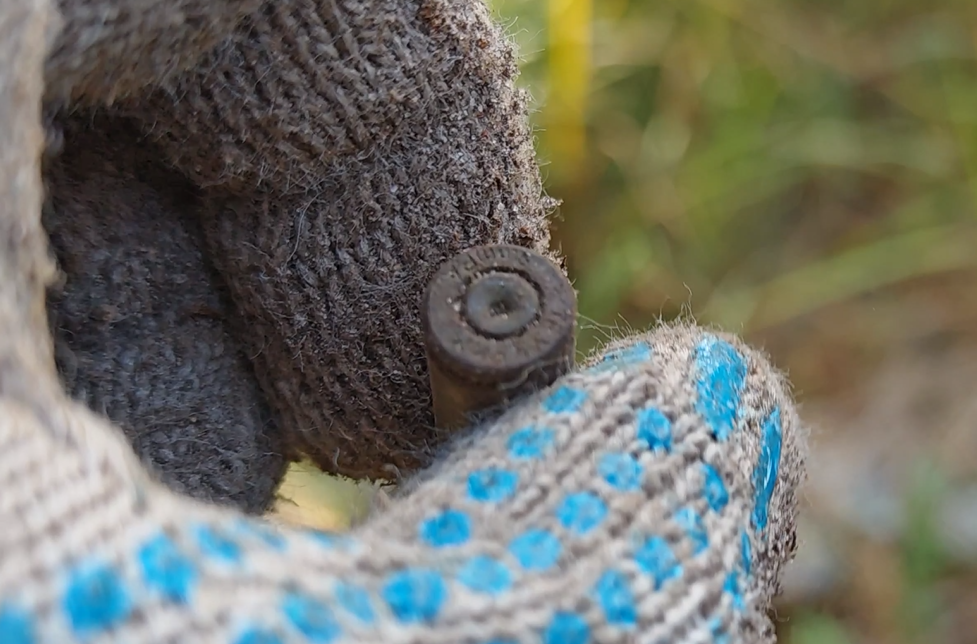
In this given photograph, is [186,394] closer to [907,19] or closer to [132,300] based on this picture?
[132,300]

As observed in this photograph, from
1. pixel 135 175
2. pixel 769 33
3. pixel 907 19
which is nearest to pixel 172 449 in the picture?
pixel 135 175

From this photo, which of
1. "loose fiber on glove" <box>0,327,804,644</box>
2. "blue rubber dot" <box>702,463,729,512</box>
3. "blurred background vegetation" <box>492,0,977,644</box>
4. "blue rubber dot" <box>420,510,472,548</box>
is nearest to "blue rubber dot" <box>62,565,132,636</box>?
"loose fiber on glove" <box>0,327,804,644</box>

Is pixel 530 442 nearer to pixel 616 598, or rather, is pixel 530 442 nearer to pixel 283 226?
pixel 616 598

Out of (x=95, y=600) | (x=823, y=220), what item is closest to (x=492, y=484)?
(x=95, y=600)

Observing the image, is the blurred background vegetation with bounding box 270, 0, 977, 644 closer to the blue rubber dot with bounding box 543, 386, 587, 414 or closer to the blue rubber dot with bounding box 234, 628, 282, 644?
the blue rubber dot with bounding box 543, 386, 587, 414

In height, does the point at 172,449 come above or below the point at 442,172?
below

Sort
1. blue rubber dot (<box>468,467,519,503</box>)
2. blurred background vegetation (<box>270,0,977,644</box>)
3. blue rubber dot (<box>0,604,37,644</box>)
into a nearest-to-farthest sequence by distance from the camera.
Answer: blue rubber dot (<box>0,604,37,644</box>) → blue rubber dot (<box>468,467,519,503</box>) → blurred background vegetation (<box>270,0,977,644</box>)
